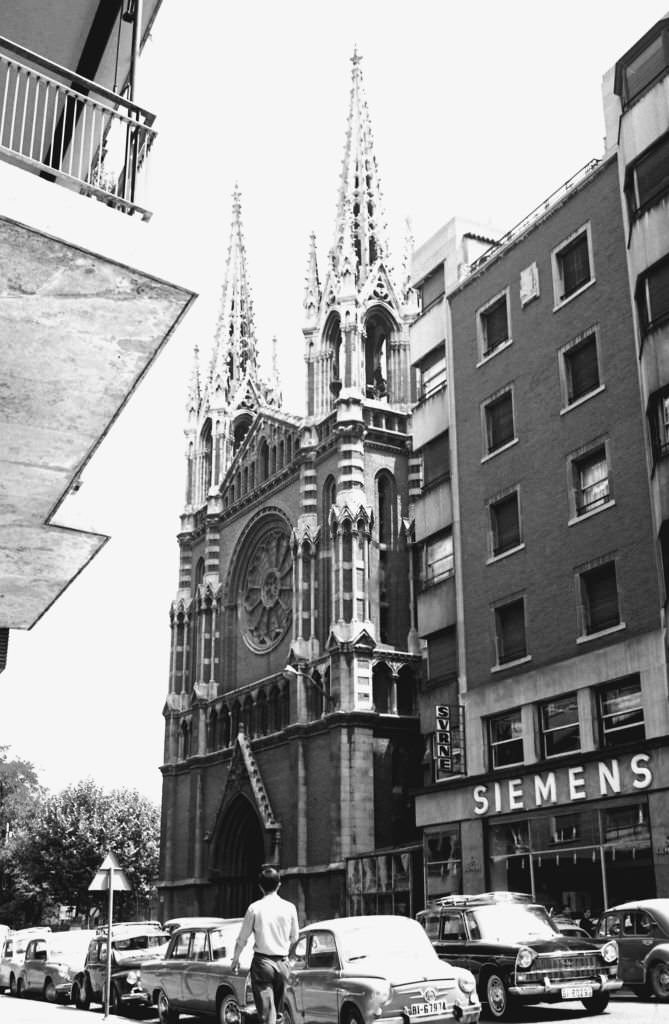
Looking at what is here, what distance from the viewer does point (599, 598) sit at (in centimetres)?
2919

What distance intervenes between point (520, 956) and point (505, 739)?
14.4m

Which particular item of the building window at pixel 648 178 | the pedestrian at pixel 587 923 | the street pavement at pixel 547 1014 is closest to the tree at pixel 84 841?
the street pavement at pixel 547 1014

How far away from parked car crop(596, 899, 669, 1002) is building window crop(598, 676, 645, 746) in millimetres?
6459

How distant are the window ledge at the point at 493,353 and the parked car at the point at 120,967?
18.6m

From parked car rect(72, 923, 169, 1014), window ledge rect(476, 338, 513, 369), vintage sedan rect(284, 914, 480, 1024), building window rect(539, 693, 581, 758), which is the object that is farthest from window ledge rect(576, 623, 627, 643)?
vintage sedan rect(284, 914, 480, 1024)

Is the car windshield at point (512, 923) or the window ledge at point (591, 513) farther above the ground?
the window ledge at point (591, 513)

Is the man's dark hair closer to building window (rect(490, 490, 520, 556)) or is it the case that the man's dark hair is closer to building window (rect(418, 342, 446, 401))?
building window (rect(490, 490, 520, 556))

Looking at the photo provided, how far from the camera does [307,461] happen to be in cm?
5253

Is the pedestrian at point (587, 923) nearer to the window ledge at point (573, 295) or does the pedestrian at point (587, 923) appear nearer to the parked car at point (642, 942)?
the parked car at point (642, 942)

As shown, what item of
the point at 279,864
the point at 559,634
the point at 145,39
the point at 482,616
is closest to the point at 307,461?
the point at 279,864

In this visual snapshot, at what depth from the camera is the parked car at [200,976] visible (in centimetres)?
1781

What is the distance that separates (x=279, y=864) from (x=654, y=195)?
3149cm

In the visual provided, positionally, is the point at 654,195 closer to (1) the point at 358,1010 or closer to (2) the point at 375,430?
(1) the point at 358,1010

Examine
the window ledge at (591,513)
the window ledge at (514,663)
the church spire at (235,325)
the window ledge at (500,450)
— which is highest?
Result: the church spire at (235,325)
